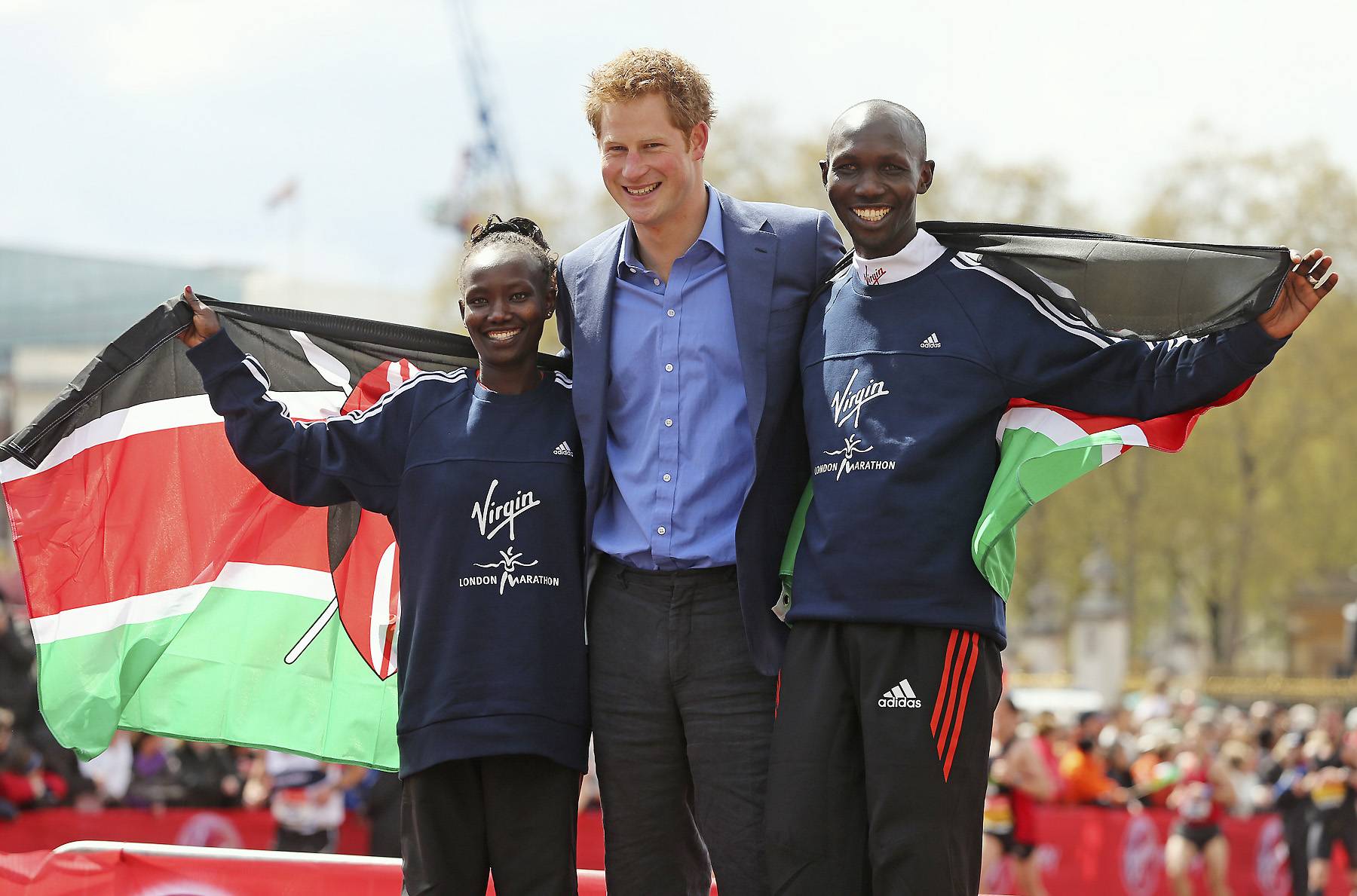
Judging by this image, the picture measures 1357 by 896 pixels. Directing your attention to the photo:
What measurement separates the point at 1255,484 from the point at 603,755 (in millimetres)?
37839

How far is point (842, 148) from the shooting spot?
4.08 m

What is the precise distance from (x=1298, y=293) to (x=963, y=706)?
4.54ft

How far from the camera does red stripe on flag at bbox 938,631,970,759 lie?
3.83 m

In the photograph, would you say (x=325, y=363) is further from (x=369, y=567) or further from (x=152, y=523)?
(x=152, y=523)

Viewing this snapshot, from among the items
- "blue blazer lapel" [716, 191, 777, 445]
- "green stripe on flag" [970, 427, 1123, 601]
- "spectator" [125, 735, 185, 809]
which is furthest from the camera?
"spectator" [125, 735, 185, 809]

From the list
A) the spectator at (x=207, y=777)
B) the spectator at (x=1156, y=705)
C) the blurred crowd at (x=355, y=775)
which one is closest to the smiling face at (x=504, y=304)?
the blurred crowd at (x=355, y=775)

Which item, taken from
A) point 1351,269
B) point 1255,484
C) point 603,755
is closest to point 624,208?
point 603,755

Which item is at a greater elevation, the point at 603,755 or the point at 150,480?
the point at 150,480

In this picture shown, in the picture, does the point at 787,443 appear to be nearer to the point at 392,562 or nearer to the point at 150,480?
the point at 392,562

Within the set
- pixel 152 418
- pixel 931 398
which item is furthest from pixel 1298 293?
pixel 152 418

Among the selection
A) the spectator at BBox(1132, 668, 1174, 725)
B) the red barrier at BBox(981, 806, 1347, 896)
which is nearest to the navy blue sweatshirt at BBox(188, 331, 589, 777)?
the red barrier at BBox(981, 806, 1347, 896)

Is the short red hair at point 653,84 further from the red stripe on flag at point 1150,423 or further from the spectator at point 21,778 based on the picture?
the spectator at point 21,778

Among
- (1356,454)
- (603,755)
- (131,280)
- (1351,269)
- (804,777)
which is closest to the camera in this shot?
(804,777)

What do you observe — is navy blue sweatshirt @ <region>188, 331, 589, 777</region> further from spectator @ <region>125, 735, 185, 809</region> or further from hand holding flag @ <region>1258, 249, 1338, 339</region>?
spectator @ <region>125, 735, 185, 809</region>
